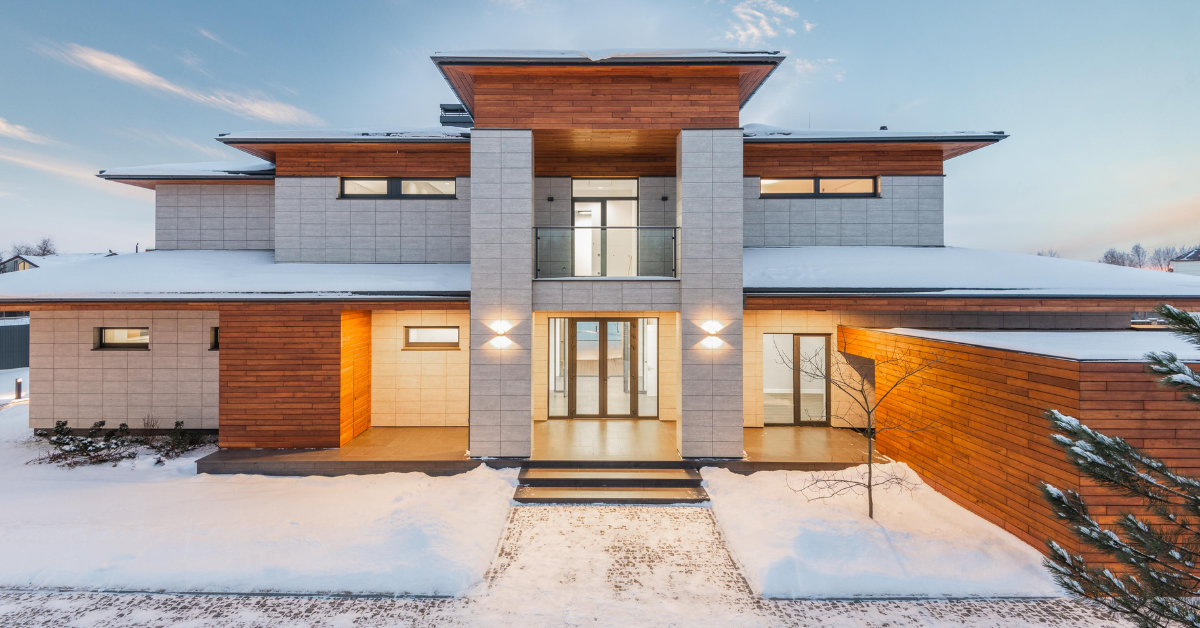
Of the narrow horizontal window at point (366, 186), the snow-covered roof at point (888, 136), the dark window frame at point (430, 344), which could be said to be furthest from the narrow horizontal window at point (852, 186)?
the narrow horizontal window at point (366, 186)

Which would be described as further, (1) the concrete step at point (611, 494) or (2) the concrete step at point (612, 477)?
(2) the concrete step at point (612, 477)

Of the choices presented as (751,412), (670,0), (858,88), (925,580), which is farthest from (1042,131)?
(925,580)

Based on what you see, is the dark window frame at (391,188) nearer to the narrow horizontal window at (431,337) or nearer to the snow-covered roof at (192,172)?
the snow-covered roof at (192,172)

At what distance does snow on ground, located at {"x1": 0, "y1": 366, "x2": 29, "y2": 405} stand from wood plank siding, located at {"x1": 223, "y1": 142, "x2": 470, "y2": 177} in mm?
8452

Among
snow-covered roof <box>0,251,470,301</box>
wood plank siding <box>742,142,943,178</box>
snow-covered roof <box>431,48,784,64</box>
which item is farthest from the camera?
wood plank siding <box>742,142,943,178</box>

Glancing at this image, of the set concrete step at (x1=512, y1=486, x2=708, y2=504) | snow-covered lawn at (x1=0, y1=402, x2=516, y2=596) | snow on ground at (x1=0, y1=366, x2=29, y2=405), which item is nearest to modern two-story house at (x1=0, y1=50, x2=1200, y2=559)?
concrete step at (x1=512, y1=486, x2=708, y2=504)

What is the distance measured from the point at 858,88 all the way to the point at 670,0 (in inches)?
1631

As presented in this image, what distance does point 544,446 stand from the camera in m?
7.38

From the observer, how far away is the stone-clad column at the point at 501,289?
6.92 metres

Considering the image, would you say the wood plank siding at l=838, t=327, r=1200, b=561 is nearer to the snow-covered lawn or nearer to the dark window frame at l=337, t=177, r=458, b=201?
the snow-covered lawn

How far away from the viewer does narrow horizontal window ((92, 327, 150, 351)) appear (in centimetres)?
858

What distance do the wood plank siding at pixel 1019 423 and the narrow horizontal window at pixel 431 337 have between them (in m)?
8.05

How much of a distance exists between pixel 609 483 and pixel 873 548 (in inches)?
131

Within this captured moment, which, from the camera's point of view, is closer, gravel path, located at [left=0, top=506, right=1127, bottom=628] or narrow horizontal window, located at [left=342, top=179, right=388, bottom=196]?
gravel path, located at [left=0, top=506, right=1127, bottom=628]
